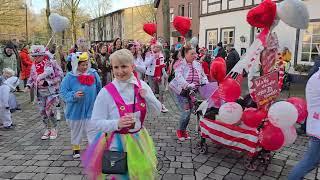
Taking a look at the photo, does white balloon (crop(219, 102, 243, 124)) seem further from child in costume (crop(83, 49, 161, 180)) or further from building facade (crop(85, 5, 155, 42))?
building facade (crop(85, 5, 155, 42))

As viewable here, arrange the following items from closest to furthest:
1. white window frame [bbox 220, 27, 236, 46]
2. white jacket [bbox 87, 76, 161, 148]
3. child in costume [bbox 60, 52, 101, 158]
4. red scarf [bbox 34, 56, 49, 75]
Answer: white jacket [bbox 87, 76, 161, 148], child in costume [bbox 60, 52, 101, 158], red scarf [bbox 34, 56, 49, 75], white window frame [bbox 220, 27, 236, 46]

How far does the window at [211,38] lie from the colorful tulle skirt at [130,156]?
798 inches

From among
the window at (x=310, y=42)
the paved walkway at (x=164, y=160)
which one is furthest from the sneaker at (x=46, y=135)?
the window at (x=310, y=42)

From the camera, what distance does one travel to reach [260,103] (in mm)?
4449

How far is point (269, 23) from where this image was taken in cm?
420

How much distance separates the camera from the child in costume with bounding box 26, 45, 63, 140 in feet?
19.5

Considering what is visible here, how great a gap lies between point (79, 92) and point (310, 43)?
43.1 feet

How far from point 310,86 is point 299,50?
13.1m

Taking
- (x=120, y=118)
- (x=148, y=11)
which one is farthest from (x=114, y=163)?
(x=148, y=11)

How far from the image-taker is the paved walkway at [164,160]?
4.44m

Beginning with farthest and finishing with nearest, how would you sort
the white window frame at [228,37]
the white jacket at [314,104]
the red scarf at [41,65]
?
1. the white window frame at [228,37]
2. the red scarf at [41,65]
3. the white jacket at [314,104]

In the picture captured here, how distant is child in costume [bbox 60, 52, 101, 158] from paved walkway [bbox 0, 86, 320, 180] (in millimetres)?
586

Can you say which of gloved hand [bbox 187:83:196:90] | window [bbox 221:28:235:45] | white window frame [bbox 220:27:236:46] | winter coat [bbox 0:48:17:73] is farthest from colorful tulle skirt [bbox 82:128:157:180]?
window [bbox 221:28:235:45]

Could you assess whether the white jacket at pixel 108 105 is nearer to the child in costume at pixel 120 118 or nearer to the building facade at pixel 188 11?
the child in costume at pixel 120 118
